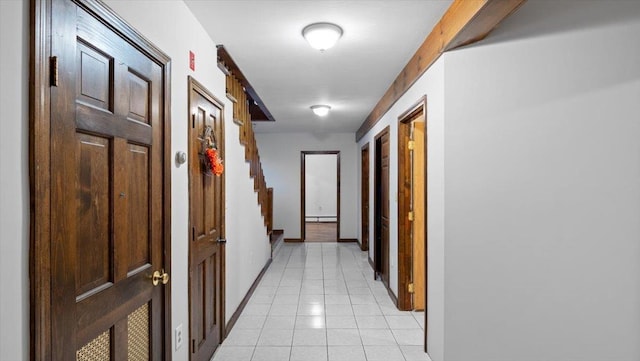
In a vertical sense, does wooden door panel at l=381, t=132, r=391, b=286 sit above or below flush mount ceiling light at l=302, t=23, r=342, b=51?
below

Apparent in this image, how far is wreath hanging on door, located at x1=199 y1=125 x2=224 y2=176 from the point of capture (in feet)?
7.77

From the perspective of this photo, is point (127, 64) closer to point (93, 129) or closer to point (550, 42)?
point (93, 129)

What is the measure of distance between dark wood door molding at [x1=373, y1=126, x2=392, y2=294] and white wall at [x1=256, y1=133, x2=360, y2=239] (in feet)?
8.08

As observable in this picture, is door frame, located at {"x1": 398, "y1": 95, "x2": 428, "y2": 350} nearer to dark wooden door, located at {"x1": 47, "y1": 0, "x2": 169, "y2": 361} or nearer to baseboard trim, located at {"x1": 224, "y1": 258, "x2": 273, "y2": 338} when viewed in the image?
baseboard trim, located at {"x1": 224, "y1": 258, "x2": 273, "y2": 338}

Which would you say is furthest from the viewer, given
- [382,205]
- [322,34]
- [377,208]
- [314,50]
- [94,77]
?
[377,208]

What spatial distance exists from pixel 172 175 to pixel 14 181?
100 cm

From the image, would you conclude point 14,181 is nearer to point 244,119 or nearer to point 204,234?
point 204,234

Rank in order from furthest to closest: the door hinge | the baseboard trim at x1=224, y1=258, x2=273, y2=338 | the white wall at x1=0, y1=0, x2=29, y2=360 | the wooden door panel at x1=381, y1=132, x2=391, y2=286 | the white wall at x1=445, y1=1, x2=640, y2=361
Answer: the wooden door panel at x1=381, y1=132, x2=391, y2=286 → the baseboard trim at x1=224, y1=258, x2=273, y2=338 → the white wall at x1=445, y1=1, x2=640, y2=361 → the door hinge → the white wall at x1=0, y1=0, x2=29, y2=360

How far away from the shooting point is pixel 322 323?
3256 millimetres

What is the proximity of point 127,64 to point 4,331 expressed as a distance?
42.2 inches

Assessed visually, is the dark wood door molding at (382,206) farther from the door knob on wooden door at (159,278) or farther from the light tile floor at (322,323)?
the door knob on wooden door at (159,278)

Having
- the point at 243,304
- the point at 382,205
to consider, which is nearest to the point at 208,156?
the point at 243,304

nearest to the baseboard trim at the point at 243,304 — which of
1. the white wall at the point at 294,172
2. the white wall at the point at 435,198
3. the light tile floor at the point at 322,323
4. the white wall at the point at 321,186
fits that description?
the light tile floor at the point at 322,323

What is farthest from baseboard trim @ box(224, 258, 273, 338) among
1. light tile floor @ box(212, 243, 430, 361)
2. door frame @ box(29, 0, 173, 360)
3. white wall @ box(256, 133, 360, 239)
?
white wall @ box(256, 133, 360, 239)
